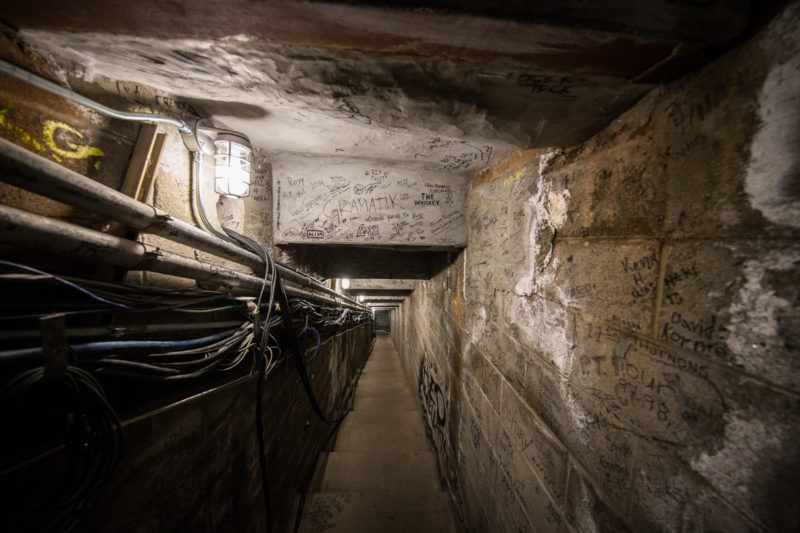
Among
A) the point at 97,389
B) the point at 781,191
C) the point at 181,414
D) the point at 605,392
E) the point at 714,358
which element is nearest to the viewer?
the point at 781,191

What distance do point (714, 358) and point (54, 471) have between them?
2023 mm

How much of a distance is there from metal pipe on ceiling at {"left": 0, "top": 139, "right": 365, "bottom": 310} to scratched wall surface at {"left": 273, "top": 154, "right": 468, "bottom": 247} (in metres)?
1.06

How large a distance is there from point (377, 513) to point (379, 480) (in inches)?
27.6

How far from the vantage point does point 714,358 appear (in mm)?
672

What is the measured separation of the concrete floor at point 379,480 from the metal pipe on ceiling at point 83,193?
327 centimetres

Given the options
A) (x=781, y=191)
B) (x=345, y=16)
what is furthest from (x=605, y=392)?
(x=345, y=16)

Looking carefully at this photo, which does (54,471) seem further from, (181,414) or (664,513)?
(664,513)

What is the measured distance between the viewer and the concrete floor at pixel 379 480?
2.79m

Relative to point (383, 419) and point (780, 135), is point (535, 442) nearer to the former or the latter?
point (780, 135)

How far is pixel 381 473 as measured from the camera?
366 cm

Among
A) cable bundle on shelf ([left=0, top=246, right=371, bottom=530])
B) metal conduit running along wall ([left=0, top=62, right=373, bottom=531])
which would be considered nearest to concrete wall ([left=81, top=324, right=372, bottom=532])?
metal conduit running along wall ([left=0, top=62, right=373, bottom=531])

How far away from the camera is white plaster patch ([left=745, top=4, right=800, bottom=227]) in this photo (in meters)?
0.55

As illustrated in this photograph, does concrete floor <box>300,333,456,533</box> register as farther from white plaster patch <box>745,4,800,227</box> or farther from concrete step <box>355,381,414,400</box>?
white plaster patch <box>745,4,800,227</box>

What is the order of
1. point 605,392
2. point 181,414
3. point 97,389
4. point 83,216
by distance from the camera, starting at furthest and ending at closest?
point 181,414 < point 83,216 < point 605,392 < point 97,389
